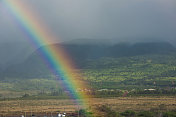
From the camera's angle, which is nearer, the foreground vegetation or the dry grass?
the foreground vegetation

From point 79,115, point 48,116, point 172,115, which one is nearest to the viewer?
point 172,115

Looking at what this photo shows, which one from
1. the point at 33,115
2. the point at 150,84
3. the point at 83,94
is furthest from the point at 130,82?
the point at 33,115

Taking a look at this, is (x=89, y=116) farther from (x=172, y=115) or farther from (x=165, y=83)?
(x=165, y=83)

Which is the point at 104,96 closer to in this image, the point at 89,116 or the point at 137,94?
the point at 137,94

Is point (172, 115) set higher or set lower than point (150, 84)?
lower

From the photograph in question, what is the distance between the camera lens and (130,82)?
19800 centimetres

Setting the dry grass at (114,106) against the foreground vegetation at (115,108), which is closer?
the foreground vegetation at (115,108)

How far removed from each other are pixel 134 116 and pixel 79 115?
1350cm

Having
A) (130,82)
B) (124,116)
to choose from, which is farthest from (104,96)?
(130,82)

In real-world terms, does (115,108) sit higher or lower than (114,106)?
lower

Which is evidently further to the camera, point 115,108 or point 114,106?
point 114,106

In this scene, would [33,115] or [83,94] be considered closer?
[33,115]

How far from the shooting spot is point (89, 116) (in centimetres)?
6431

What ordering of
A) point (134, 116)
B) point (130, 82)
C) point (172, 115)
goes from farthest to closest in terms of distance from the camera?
point (130, 82), point (134, 116), point (172, 115)
